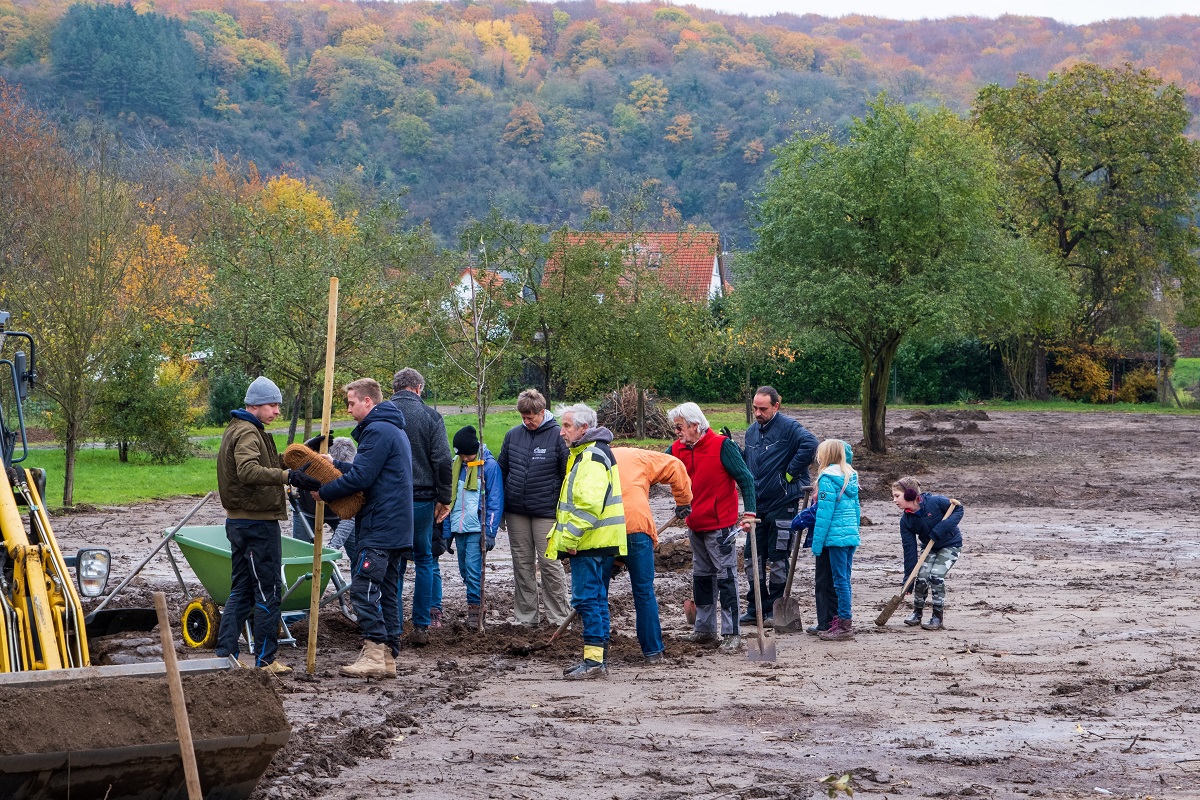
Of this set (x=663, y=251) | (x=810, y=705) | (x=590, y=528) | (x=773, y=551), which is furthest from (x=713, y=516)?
(x=663, y=251)

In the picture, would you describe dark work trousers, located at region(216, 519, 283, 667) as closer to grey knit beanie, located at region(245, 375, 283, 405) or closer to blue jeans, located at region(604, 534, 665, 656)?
grey knit beanie, located at region(245, 375, 283, 405)

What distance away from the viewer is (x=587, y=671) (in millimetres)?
8820

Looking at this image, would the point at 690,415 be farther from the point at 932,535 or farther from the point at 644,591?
the point at 932,535

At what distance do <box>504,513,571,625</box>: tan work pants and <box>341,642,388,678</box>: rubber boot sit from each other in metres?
1.91

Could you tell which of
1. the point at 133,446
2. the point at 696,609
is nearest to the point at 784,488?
the point at 696,609

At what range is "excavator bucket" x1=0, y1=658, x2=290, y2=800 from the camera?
525 centimetres

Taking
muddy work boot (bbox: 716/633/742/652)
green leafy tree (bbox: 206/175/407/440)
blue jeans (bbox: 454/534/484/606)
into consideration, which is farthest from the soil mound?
green leafy tree (bbox: 206/175/407/440)

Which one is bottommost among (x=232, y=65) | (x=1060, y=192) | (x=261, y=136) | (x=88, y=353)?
(x=88, y=353)

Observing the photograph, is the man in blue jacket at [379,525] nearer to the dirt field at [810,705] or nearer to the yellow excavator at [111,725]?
the dirt field at [810,705]

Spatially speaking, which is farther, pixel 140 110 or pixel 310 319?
pixel 140 110

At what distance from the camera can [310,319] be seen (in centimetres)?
2194

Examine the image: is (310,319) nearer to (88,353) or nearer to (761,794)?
(88,353)

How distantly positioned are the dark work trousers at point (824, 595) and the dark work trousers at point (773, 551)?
0.32 meters

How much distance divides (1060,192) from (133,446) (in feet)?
Answer: 117
